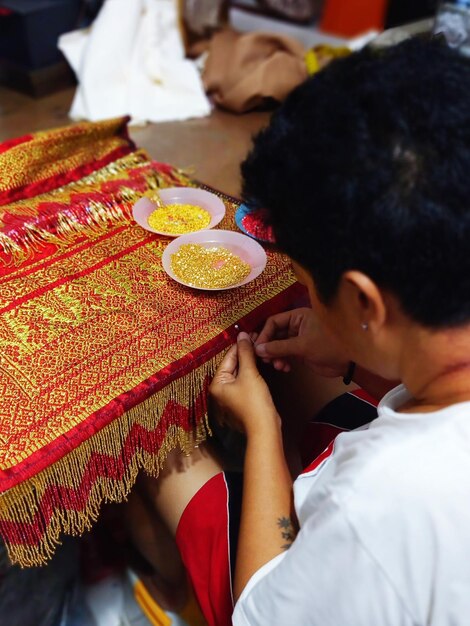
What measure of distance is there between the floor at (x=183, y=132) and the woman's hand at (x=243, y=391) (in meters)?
0.79

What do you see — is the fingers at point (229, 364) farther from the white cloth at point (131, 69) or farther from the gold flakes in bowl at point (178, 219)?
the white cloth at point (131, 69)

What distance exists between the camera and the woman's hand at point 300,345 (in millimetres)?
897

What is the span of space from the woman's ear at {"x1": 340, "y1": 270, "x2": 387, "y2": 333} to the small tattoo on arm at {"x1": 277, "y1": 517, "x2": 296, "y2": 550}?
0.87ft

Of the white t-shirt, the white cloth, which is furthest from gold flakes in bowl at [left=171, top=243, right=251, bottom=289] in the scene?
the white cloth

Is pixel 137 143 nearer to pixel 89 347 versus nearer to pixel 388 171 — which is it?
pixel 89 347

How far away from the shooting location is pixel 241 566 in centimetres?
69

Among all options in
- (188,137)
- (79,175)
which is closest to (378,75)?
(79,175)

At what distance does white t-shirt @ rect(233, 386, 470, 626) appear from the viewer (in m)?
0.51

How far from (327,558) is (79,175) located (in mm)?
1015

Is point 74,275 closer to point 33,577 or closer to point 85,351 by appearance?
point 85,351

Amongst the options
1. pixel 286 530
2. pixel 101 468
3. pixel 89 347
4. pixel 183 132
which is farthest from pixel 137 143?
pixel 286 530

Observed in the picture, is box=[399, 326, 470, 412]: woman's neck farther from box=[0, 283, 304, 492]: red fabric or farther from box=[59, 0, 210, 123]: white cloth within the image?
box=[59, 0, 210, 123]: white cloth

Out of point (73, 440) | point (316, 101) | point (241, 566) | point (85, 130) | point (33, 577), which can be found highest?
point (316, 101)

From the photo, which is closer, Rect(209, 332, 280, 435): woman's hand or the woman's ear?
the woman's ear
